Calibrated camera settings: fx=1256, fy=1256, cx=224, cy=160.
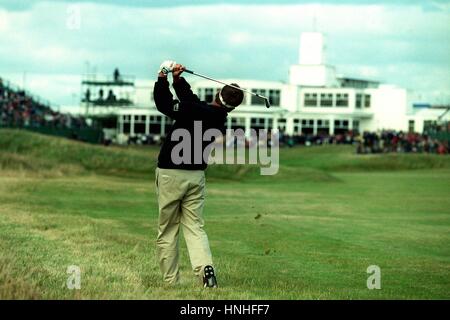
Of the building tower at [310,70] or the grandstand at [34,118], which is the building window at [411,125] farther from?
the grandstand at [34,118]

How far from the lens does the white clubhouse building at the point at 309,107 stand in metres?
137

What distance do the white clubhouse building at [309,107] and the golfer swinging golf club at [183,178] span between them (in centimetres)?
12015

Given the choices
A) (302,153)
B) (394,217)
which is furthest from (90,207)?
(302,153)

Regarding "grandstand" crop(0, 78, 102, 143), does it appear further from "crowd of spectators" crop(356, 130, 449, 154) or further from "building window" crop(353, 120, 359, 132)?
"building window" crop(353, 120, 359, 132)

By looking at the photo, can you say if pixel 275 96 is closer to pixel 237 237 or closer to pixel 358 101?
pixel 358 101

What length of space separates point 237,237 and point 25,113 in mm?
55491

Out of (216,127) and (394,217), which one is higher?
(216,127)

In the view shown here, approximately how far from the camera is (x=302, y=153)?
93000 mm

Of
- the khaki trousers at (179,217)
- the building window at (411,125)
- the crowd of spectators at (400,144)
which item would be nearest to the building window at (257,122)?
the building window at (411,125)

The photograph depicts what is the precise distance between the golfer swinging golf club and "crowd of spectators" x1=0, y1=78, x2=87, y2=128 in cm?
5204

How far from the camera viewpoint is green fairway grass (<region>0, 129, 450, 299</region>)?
14219 mm

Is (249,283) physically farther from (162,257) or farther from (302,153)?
(302,153)

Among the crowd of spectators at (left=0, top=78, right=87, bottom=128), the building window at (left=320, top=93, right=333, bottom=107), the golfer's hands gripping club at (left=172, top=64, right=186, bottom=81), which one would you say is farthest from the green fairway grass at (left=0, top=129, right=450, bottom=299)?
the building window at (left=320, top=93, right=333, bottom=107)
